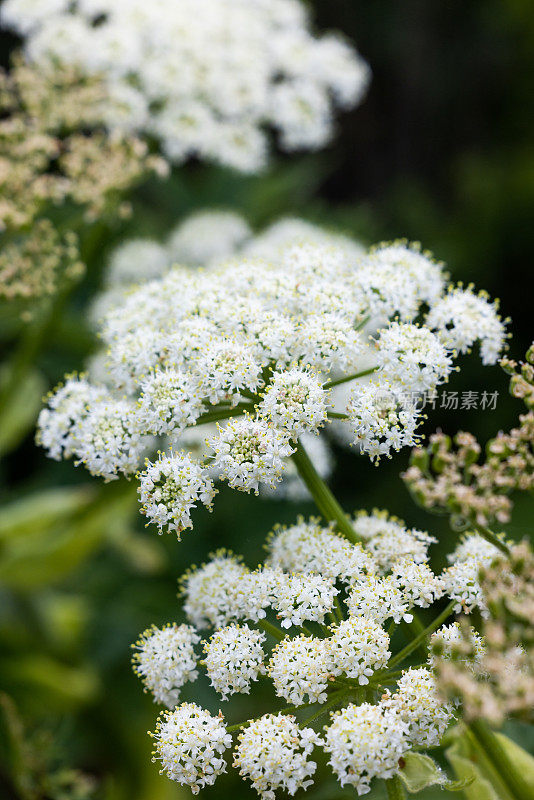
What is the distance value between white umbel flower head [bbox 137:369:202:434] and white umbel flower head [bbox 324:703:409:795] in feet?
2.34

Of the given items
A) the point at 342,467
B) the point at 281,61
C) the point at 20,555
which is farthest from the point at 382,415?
the point at 342,467

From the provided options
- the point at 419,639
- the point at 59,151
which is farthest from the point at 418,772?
the point at 59,151

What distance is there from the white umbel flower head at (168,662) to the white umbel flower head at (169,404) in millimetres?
471

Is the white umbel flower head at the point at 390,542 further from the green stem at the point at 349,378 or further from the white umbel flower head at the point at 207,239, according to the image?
the white umbel flower head at the point at 207,239

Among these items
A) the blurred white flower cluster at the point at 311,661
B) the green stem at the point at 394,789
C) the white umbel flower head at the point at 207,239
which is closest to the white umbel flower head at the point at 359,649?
the blurred white flower cluster at the point at 311,661

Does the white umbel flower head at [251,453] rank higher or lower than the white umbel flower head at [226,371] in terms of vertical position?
lower

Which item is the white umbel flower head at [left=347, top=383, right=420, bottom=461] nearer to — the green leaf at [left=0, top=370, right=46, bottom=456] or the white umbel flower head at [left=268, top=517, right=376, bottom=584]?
the white umbel flower head at [left=268, top=517, right=376, bottom=584]

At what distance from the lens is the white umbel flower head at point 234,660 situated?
1.65 meters

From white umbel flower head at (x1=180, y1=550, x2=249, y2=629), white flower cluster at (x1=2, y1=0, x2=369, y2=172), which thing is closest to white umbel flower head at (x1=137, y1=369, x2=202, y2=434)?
white umbel flower head at (x1=180, y1=550, x2=249, y2=629)

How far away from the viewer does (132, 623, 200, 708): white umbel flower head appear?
1.73m

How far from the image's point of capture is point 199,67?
3465mm

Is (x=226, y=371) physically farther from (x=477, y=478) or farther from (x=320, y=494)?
(x=477, y=478)

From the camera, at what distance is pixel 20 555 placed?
3102 millimetres

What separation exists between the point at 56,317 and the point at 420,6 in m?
6.67
